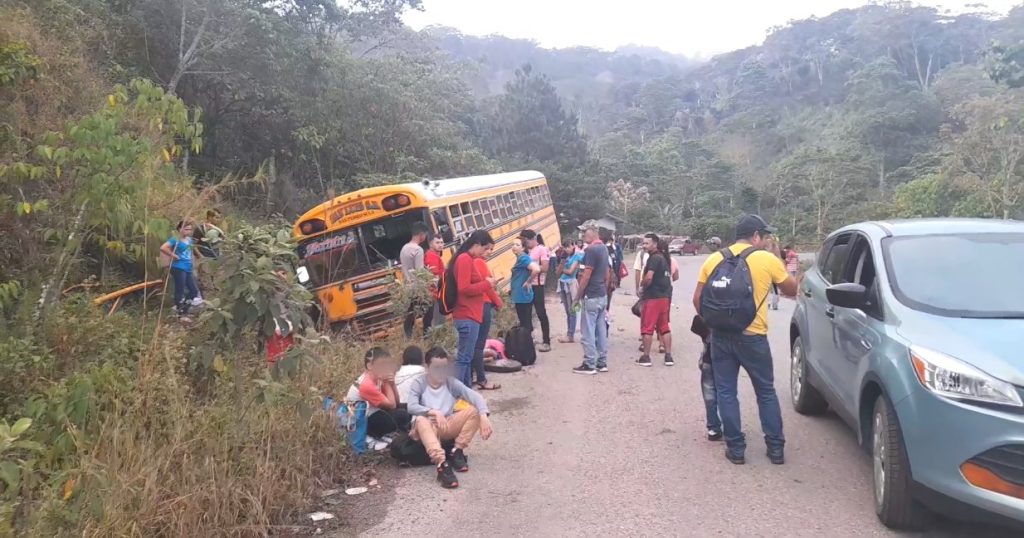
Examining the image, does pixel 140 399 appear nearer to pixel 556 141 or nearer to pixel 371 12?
pixel 371 12

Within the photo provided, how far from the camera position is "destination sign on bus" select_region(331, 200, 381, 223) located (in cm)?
1134

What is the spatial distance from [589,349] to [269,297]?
528 centimetres

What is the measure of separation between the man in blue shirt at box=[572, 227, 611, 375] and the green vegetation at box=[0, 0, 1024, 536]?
229 centimetres

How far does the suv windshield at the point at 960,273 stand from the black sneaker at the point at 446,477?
3193 millimetres

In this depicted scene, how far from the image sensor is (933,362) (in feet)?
13.7

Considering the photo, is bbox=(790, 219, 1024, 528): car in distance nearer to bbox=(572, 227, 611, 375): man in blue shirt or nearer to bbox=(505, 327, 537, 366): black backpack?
bbox=(572, 227, 611, 375): man in blue shirt

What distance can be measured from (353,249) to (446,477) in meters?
6.25

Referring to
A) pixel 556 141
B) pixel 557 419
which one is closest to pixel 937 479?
pixel 557 419

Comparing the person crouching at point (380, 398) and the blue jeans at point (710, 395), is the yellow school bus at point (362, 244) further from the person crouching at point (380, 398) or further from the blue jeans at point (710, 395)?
the blue jeans at point (710, 395)

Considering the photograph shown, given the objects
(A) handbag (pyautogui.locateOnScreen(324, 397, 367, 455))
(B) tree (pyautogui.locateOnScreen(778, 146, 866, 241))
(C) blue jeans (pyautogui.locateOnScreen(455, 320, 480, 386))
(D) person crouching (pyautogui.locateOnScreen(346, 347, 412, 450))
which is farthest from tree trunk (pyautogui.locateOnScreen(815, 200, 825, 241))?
(A) handbag (pyautogui.locateOnScreen(324, 397, 367, 455))

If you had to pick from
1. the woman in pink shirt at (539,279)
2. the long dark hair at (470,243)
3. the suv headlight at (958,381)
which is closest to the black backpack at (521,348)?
the woman in pink shirt at (539,279)

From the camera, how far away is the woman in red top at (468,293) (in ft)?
25.6

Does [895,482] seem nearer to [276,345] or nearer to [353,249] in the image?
[276,345]

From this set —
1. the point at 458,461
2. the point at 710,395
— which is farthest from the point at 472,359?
the point at 710,395
